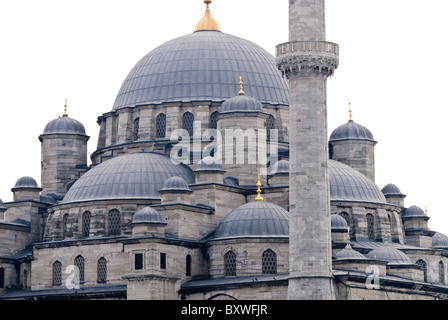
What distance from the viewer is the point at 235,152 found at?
3029 inches

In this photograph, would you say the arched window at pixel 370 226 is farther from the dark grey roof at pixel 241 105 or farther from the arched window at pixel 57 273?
the arched window at pixel 57 273

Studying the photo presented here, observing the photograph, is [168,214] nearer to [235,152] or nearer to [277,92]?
[235,152]

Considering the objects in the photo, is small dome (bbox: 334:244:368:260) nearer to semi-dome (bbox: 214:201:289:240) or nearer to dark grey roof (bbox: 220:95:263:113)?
semi-dome (bbox: 214:201:289:240)

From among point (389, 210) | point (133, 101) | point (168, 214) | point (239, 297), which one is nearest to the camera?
point (239, 297)

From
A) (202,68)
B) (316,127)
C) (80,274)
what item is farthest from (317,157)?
(202,68)

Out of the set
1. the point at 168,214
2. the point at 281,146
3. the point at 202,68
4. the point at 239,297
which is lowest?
the point at 239,297

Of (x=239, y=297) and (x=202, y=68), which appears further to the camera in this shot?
(x=202, y=68)

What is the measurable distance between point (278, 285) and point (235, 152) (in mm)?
11652

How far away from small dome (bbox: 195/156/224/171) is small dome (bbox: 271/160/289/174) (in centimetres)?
279

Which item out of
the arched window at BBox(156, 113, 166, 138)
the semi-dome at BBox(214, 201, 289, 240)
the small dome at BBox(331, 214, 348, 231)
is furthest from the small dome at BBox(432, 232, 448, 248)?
the arched window at BBox(156, 113, 166, 138)

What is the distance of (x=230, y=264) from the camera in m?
71.3

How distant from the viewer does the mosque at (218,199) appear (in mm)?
64938

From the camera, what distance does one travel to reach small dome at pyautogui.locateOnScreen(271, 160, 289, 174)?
76.1m

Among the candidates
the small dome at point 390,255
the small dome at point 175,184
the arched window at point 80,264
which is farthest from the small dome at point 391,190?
the arched window at point 80,264
